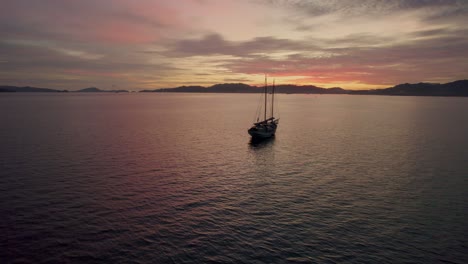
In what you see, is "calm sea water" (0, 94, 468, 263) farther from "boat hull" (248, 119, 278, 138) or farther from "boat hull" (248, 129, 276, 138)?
"boat hull" (248, 119, 278, 138)

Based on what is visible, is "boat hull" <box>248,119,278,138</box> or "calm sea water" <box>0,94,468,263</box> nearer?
"calm sea water" <box>0,94,468,263</box>

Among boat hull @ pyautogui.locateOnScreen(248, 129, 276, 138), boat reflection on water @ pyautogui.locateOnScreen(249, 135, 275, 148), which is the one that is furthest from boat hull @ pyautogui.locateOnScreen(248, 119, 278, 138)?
boat reflection on water @ pyautogui.locateOnScreen(249, 135, 275, 148)

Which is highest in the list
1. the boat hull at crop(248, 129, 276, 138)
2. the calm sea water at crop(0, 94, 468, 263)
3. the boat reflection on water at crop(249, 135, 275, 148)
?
the boat hull at crop(248, 129, 276, 138)

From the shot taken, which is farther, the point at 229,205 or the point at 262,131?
the point at 262,131

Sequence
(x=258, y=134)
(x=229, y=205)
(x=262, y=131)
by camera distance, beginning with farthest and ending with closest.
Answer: (x=262, y=131)
(x=258, y=134)
(x=229, y=205)

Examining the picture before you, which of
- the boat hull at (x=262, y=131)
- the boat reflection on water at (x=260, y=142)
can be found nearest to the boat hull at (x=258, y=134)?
the boat hull at (x=262, y=131)

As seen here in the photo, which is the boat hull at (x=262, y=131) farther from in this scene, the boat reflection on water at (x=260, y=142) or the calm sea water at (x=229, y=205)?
the calm sea water at (x=229, y=205)

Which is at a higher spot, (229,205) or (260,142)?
(260,142)

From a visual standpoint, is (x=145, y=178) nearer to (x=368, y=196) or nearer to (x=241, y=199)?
(x=241, y=199)

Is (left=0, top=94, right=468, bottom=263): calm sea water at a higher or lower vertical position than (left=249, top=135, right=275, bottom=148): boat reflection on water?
lower

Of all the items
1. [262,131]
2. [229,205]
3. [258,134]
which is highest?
[262,131]

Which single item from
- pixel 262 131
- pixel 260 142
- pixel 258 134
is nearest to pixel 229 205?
pixel 260 142

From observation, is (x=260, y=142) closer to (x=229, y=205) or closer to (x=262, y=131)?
(x=262, y=131)
